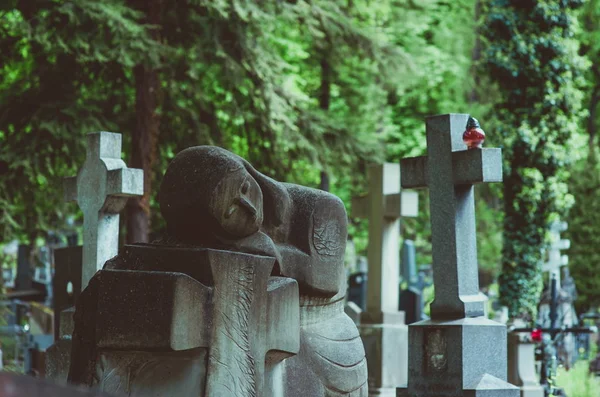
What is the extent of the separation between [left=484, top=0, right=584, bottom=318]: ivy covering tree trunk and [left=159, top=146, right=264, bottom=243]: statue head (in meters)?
16.1

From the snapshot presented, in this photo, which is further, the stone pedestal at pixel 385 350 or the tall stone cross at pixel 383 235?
the tall stone cross at pixel 383 235

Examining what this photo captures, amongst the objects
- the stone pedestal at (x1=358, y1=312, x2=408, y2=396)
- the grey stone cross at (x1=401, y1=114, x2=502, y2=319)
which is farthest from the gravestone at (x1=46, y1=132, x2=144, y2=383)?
the stone pedestal at (x1=358, y1=312, x2=408, y2=396)

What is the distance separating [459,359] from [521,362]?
5761 millimetres

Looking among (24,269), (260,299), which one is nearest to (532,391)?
(260,299)

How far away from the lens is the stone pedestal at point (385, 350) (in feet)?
45.4

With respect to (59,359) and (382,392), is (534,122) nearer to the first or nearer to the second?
(382,392)

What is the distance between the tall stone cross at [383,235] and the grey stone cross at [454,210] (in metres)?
4.91

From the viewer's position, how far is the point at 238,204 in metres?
5.76

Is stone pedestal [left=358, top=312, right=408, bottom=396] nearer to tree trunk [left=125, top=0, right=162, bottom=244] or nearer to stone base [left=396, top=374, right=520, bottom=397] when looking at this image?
tree trunk [left=125, top=0, right=162, bottom=244]

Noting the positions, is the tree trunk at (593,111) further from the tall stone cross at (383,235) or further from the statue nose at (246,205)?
the statue nose at (246,205)

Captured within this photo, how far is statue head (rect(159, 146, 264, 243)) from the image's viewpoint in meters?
5.68

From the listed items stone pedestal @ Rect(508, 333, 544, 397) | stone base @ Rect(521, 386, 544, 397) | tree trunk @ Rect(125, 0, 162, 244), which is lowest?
stone base @ Rect(521, 386, 544, 397)

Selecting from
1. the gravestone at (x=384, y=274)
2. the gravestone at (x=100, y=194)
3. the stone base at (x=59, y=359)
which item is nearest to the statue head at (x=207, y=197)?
the stone base at (x=59, y=359)

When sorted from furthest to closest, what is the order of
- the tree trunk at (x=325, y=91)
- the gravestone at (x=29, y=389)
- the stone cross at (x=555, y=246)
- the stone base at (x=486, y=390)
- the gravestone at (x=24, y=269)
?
the gravestone at (x=24, y=269) < the tree trunk at (x=325, y=91) < the stone cross at (x=555, y=246) < the stone base at (x=486, y=390) < the gravestone at (x=29, y=389)
